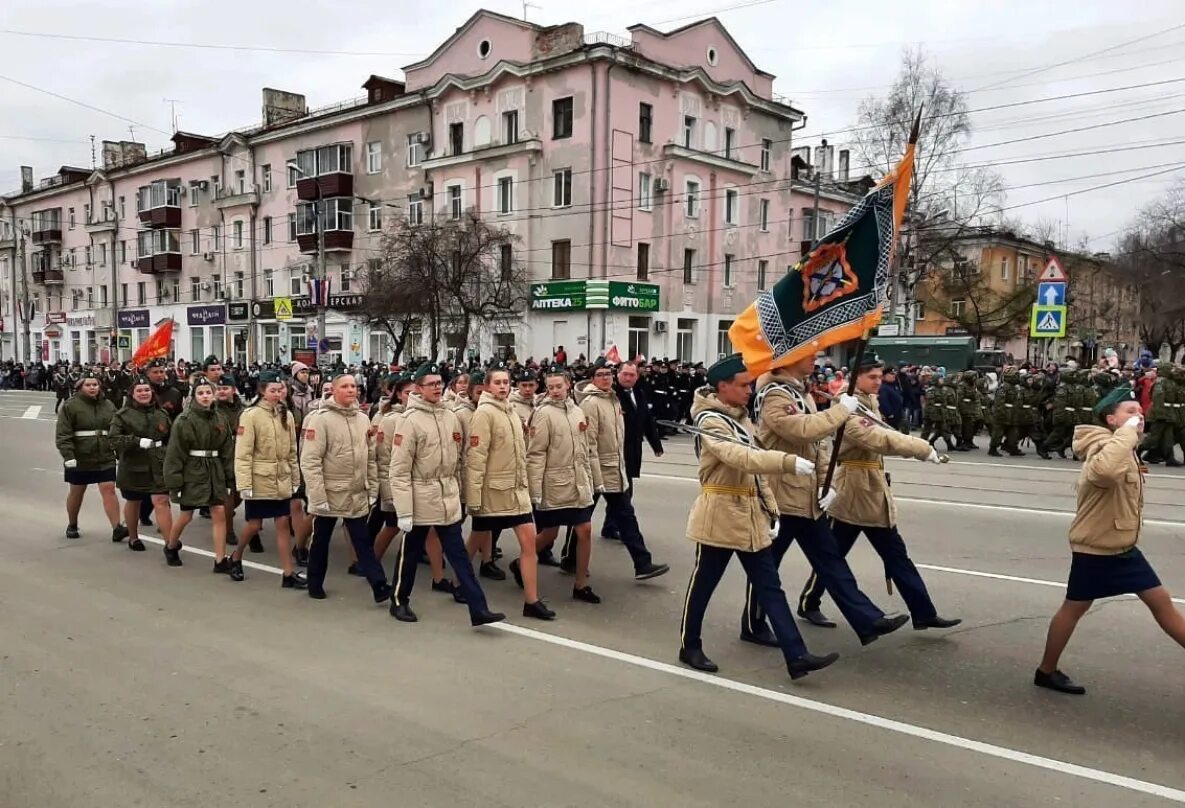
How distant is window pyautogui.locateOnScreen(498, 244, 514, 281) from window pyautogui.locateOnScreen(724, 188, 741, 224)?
9.98 m

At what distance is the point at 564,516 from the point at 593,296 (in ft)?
89.7

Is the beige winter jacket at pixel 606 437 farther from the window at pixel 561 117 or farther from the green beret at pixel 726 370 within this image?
the window at pixel 561 117

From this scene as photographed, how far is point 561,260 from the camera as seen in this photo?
35531 mm

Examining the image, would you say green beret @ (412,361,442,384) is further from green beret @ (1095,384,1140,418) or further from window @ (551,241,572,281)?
window @ (551,241,572,281)

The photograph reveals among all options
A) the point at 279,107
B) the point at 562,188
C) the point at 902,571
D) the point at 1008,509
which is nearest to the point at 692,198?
the point at 562,188

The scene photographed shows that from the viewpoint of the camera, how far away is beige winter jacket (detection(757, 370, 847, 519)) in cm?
509

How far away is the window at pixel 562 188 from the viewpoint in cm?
3484

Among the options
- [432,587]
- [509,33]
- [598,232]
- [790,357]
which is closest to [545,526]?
[432,587]

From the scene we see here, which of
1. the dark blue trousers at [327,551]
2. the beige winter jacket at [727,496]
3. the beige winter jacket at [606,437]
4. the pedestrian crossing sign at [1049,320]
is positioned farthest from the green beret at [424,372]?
the pedestrian crossing sign at [1049,320]

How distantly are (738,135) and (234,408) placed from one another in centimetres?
3466

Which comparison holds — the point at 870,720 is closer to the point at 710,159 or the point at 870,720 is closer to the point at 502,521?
the point at 502,521

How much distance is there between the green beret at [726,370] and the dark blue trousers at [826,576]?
38.1 inches

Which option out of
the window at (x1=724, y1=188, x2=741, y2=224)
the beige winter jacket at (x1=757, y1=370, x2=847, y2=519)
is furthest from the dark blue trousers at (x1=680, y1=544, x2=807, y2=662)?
the window at (x1=724, y1=188, x2=741, y2=224)

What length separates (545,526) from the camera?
7.16 metres
